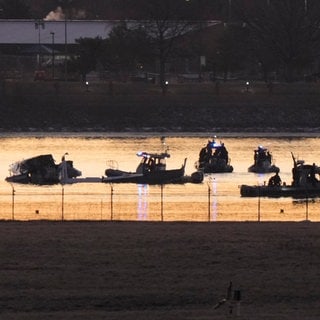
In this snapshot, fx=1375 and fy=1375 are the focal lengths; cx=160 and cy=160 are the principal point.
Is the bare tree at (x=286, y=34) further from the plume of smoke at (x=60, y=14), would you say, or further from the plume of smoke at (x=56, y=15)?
the plume of smoke at (x=60, y=14)

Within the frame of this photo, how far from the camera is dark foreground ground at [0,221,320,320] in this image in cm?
1978

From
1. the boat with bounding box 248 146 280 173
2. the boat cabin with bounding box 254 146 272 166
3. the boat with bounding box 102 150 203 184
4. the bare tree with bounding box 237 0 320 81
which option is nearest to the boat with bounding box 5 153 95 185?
the boat with bounding box 102 150 203 184

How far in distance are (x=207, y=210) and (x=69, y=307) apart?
555 inches

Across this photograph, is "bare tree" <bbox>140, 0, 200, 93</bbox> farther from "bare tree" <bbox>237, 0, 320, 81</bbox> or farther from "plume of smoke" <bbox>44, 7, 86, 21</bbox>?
"plume of smoke" <bbox>44, 7, 86, 21</bbox>

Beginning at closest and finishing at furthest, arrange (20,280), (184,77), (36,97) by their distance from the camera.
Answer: (20,280)
(36,97)
(184,77)

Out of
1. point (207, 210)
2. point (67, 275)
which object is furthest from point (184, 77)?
point (67, 275)

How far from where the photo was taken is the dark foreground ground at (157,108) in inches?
2891

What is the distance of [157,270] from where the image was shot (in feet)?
75.2

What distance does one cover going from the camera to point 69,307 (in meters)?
19.9

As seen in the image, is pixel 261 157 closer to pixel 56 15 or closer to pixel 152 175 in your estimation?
pixel 152 175

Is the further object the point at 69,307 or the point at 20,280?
the point at 20,280

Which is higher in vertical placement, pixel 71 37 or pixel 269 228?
pixel 71 37

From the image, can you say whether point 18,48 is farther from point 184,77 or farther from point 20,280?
point 20,280

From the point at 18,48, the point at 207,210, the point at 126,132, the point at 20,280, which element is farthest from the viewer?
the point at 18,48
